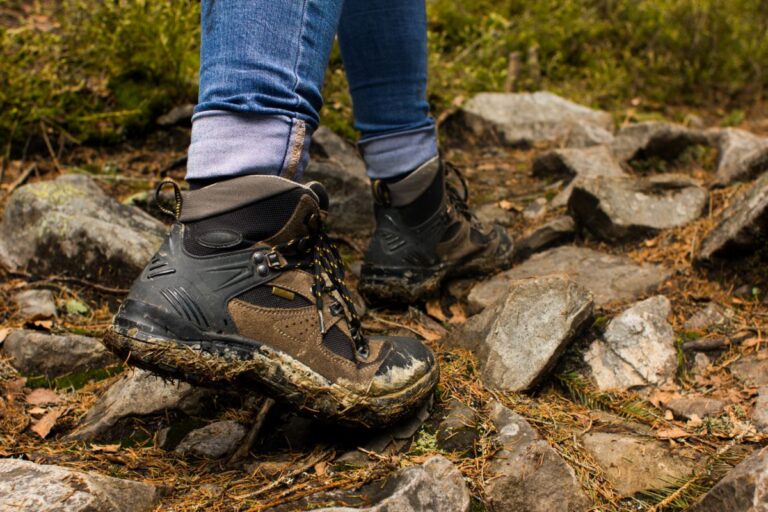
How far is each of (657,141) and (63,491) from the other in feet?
13.0

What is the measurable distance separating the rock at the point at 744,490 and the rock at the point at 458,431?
609 millimetres

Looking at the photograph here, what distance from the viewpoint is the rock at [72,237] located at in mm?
2791

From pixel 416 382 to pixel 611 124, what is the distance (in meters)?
3.98

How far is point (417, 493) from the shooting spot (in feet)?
5.09

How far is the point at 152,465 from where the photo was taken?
181 cm

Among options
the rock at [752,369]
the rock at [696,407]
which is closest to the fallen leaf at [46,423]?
the rock at [696,407]

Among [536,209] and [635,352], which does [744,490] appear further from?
[536,209]

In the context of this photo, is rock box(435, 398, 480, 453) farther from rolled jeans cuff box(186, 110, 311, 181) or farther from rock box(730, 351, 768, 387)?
rock box(730, 351, 768, 387)

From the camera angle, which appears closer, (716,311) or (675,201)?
(716,311)

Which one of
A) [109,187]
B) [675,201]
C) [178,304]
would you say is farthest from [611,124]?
[178,304]

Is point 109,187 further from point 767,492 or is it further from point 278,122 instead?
point 767,492

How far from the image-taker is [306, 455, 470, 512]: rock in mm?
1532

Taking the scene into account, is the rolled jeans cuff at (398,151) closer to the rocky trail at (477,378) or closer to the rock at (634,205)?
the rocky trail at (477,378)

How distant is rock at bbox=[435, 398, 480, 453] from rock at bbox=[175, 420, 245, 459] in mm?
592
